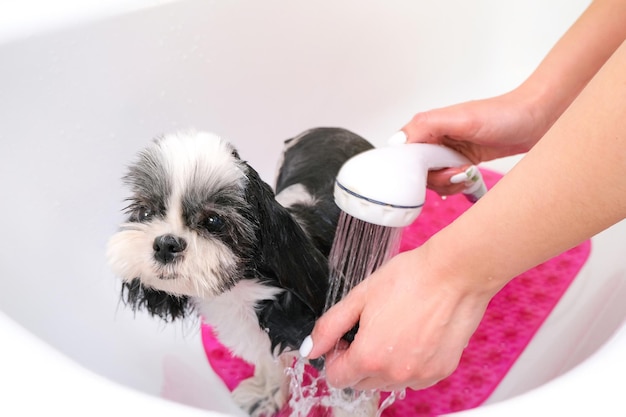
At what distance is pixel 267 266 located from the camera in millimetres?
904

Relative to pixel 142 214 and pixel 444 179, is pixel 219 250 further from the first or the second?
pixel 444 179

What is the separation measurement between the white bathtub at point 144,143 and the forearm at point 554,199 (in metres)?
0.16

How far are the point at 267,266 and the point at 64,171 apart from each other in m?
0.62

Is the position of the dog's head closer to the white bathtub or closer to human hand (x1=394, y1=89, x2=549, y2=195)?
the white bathtub

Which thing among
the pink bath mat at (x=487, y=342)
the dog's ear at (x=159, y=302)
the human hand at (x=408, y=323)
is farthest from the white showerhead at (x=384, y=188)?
the pink bath mat at (x=487, y=342)

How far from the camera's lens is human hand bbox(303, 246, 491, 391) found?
0.77 meters

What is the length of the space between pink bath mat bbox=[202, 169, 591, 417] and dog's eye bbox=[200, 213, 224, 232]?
0.52 meters

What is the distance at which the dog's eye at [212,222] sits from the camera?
32.4 inches

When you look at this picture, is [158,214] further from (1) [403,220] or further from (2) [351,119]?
(2) [351,119]

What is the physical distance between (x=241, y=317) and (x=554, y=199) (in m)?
0.53

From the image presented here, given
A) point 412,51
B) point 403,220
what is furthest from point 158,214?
point 412,51

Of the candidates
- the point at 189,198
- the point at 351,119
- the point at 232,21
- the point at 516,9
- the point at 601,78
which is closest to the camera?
the point at 601,78

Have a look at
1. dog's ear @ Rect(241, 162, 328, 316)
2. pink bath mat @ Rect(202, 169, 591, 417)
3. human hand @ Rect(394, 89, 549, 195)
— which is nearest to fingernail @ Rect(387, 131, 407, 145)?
human hand @ Rect(394, 89, 549, 195)

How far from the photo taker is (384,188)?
85cm
